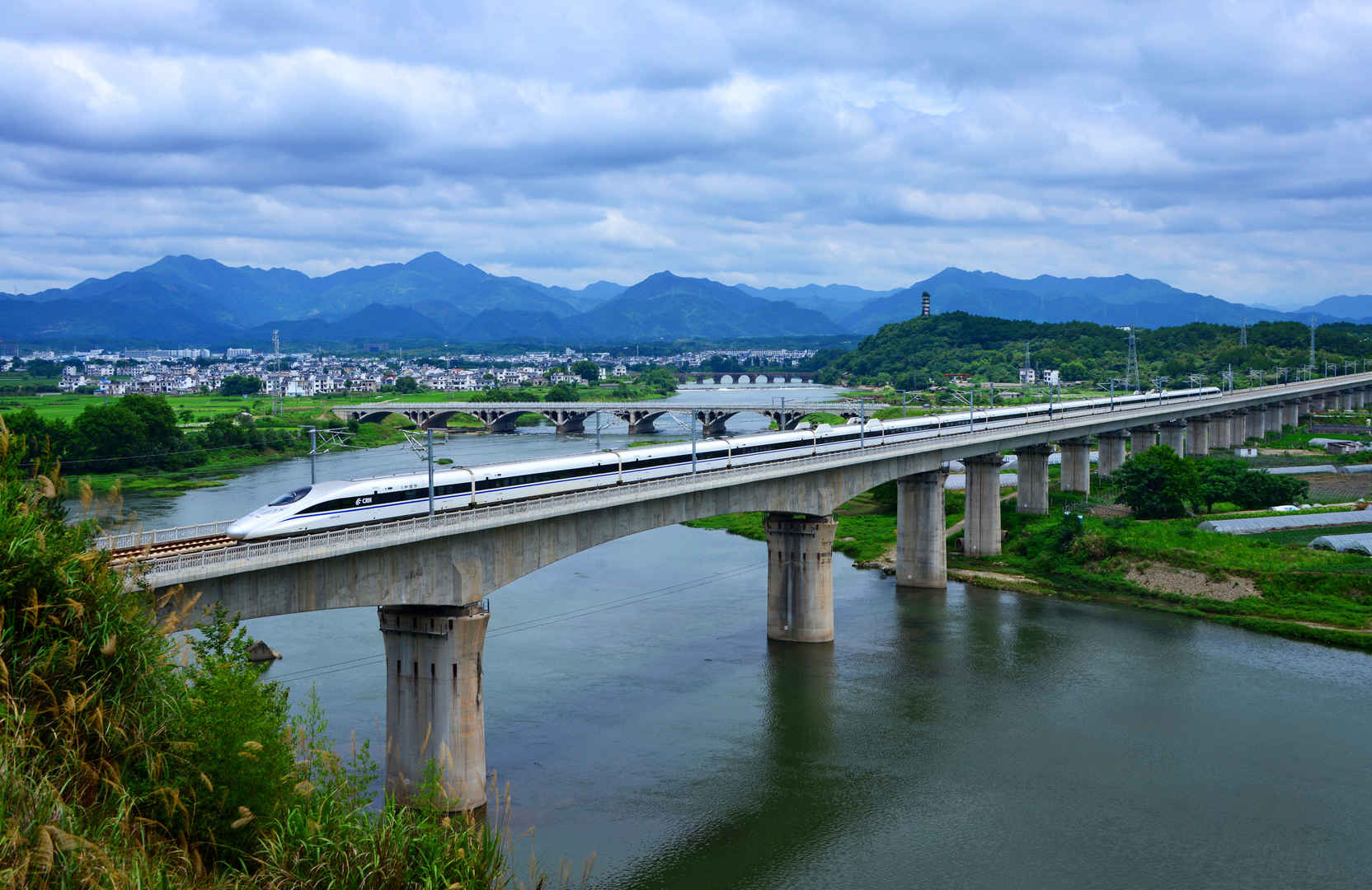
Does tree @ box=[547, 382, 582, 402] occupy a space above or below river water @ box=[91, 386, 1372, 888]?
above

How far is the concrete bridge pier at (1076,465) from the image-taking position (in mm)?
92500

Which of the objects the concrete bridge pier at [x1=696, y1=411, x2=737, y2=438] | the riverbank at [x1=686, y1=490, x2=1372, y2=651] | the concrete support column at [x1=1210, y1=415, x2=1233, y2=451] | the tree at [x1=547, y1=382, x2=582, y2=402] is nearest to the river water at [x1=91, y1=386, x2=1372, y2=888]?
the riverbank at [x1=686, y1=490, x2=1372, y2=651]

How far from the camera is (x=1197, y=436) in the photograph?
12012 cm

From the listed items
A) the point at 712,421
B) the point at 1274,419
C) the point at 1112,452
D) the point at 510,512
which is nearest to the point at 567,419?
the point at 712,421

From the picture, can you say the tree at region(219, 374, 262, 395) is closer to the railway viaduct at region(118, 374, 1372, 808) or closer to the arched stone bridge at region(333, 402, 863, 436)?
the arched stone bridge at region(333, 402, 863, 436)

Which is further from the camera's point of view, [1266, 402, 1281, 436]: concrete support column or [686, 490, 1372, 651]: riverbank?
[1266, 402, 1281, 436]: concrete support column

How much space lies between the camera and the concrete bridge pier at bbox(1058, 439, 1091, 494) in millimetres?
92500

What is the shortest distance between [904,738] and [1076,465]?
5781 centimetres

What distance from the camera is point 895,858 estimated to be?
32.4 metres

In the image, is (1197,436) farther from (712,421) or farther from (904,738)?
(904,738)

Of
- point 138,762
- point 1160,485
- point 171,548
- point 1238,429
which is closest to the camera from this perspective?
point 138,762

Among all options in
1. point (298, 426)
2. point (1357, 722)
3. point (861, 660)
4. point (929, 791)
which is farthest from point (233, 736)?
point (298, 426)

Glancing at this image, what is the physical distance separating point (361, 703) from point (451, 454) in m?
69.8

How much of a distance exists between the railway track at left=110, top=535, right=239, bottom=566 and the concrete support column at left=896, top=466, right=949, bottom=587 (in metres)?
44.3
